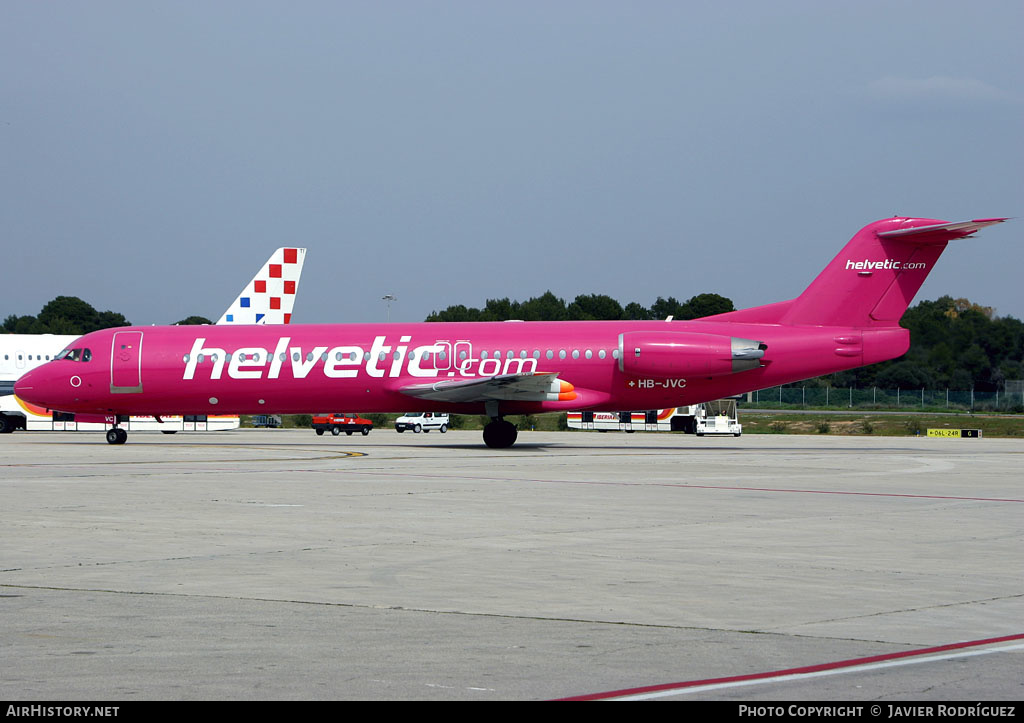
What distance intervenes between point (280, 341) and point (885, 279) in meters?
18.7

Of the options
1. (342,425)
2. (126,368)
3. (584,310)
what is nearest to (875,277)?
(126,368)

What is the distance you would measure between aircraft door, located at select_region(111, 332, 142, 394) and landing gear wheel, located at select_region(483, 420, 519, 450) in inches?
439

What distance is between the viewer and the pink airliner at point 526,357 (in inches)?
1430

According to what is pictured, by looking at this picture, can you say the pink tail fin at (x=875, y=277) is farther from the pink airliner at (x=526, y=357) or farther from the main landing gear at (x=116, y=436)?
the main landing gear at (x=116, y=436)

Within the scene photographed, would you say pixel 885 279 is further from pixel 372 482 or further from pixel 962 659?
pixel 962 659

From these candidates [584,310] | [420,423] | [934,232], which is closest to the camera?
[934,232]

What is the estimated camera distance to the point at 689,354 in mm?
35875

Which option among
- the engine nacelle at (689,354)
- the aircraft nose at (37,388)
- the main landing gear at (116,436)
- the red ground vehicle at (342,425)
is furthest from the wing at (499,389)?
the red ground vehicle at (342,425)

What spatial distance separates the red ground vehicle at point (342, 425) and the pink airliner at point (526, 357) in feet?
66.0

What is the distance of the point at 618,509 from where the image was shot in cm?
1711

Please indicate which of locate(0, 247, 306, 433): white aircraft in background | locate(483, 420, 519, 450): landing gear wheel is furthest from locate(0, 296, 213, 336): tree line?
locate(483, 420, 519, 450): landing gear wheel

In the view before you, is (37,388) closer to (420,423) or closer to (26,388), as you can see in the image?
(26,388)

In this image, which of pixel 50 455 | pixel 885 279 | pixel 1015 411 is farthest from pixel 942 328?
pixel 50 455

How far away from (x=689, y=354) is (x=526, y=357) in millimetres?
4993
